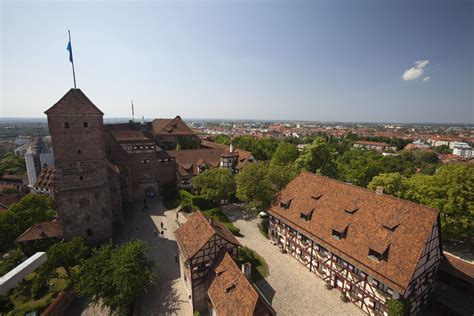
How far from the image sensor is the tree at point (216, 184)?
1453 inches

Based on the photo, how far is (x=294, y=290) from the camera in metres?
21.2

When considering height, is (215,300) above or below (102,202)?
below

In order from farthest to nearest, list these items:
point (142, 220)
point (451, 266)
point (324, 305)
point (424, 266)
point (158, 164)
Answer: point (158, 164) < point (142, 220) < point (451, 266) < point (324, 305) < point (424, 266)

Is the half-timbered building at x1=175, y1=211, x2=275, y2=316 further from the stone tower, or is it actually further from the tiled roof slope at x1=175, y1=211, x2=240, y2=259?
the stone tower

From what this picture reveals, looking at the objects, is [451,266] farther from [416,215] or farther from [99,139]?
[99,139]

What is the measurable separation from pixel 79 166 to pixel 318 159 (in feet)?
120

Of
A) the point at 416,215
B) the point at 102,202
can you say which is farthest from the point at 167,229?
the point at 416,215

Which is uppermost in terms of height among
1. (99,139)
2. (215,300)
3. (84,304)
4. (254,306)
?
(99,139)

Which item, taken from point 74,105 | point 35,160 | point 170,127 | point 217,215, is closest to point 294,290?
point 217,215

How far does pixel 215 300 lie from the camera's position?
17062mm

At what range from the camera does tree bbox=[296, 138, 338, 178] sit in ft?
138

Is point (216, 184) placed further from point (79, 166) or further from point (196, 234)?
point (79, 166)

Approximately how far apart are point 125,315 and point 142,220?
17950 mm

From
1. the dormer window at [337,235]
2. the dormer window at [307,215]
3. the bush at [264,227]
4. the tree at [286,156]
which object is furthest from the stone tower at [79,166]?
the tree at [286,156]
